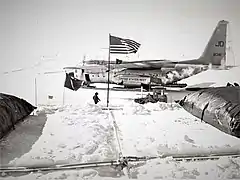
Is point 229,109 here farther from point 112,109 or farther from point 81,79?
point 81,79

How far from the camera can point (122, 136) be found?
6.42 feet

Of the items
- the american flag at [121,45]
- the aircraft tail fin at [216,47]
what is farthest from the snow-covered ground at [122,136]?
the american flag at [121,45]

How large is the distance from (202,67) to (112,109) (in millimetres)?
746

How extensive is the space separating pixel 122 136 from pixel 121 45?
65 centimetres

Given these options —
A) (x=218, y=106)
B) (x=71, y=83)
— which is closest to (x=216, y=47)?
(x=218, y=106)

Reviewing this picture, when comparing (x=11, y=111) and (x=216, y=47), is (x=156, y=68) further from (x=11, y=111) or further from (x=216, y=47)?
(x=11, y=111)

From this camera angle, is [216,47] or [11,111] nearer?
[11,111]

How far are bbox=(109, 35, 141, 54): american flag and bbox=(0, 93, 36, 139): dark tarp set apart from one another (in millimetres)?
706

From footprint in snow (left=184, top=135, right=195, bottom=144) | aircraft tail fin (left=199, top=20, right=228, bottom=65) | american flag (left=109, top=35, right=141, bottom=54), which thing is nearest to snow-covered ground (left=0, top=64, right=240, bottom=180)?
footprint in snow (left=184, top=135, right=195, bottom=144)

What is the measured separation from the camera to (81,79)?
2.07m

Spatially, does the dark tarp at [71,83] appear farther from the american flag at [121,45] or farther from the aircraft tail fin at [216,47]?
the aircraft tail fin at [216,47]

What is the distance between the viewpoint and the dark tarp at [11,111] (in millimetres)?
1763

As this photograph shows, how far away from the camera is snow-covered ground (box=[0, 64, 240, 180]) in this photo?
178 cm

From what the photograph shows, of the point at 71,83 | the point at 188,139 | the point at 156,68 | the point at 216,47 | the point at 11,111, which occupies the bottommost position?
the point at 188,139
